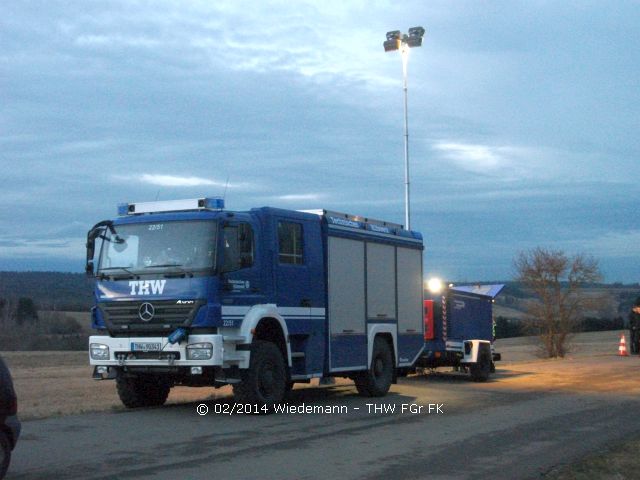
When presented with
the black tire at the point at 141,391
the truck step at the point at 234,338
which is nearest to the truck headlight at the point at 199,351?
the truck step at the point at 234,338

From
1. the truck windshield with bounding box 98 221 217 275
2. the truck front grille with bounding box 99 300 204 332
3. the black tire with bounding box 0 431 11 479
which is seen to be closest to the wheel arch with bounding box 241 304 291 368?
the truck front grille with bounding box 99 300 204 332

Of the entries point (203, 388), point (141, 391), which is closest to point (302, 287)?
point (141, 391)

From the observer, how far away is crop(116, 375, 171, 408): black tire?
15297 millimetres

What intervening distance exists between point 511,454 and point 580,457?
0.79 meters

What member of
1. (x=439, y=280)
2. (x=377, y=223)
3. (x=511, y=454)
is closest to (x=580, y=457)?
(x=511, y=454)

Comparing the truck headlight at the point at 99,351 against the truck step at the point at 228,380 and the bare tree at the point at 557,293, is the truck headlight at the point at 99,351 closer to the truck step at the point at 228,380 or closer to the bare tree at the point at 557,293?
the truck step at the point at 228,380

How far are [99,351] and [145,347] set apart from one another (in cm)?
94

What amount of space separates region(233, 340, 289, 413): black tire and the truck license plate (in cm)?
131

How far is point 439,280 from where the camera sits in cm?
2280

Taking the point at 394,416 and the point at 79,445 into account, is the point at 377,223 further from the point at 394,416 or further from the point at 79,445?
the point at 79,445

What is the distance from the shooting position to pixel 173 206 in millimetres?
14445

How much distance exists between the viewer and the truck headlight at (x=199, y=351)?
1345 centimetres

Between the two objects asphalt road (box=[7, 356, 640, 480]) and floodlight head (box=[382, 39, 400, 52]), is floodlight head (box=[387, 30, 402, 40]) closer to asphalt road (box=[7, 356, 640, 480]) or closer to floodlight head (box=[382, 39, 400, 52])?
floodlight head (box=[382, 39, 400, 52])

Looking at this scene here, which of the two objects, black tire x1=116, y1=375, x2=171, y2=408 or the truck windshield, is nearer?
the truck windshield
